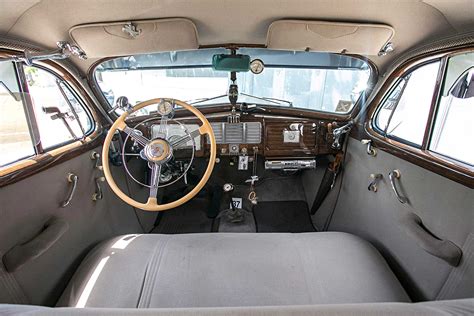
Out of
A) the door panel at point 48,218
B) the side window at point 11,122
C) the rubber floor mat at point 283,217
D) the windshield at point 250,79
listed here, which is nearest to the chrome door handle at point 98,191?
the door panel at point 48,218

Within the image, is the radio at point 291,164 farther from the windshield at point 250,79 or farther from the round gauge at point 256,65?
the round gauge at point 256,65

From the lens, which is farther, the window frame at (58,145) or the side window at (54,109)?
the side window at (54,109)

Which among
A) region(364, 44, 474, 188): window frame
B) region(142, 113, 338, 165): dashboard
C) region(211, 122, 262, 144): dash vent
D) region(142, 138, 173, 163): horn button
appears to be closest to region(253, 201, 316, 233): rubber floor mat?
region(142, 113, 338, 165): dashboard

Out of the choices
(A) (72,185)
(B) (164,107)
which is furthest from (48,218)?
(B) (164,107)

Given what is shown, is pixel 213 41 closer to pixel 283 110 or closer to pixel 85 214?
pixel 283 110

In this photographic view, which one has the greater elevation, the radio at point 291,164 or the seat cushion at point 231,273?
the radio at point 291,164

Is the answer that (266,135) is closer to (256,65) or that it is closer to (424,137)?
(256,65)

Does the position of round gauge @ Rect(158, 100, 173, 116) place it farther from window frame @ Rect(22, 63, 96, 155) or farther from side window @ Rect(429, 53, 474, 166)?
side window @ Rect(429, 53, 474, 166)

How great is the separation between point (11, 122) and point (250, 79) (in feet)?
5.58

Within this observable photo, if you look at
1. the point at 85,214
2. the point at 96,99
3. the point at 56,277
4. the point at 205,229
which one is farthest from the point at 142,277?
the point at 96,99

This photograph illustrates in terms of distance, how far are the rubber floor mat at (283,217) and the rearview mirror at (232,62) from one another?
56.9 inches

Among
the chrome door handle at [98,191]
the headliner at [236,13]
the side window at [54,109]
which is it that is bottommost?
the chrome door handle at [98,191]

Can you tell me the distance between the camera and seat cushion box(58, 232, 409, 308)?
118 cm

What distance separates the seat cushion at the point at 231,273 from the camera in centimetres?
118
